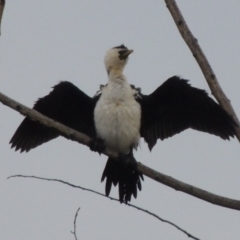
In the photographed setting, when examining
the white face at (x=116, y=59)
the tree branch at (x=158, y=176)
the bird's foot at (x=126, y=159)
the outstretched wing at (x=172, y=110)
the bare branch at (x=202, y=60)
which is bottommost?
the tree branch at (x=158, y=176)

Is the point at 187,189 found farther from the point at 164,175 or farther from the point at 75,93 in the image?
the point at 75,93

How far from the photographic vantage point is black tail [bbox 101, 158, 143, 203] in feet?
15.0

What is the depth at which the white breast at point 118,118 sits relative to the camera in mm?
4609

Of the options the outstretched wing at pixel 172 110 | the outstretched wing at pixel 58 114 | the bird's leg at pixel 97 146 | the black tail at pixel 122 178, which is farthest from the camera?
the outstretched wing at pixel 58 114

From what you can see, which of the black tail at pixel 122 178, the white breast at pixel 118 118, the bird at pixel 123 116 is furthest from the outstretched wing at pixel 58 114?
the black tail at pixel 122 178

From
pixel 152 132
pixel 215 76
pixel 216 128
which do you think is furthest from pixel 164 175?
pixel 152 132

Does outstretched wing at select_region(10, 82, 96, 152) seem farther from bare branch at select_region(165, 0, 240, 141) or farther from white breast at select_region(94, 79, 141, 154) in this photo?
bare branch at select_region(165, 0, 240, 141)

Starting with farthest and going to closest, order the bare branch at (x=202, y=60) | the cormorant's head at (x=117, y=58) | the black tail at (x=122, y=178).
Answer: the cormorant's head at (x=117, y=58)
the black tail at (x=122, y=178)
the bare branch at (x=202, y=60)

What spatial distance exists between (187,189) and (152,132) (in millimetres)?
1880

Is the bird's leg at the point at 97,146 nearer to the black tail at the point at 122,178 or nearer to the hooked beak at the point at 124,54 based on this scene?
the black tail at the point at 122,178

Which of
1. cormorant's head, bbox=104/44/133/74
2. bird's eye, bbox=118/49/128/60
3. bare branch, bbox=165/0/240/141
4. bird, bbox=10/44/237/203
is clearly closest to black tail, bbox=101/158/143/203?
bird, bbox=10/44/237/203

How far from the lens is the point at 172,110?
16.1 feet

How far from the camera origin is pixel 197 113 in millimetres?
4809

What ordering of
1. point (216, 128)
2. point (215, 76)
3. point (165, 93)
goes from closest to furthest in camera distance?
1. point (215, 76)
2. point (216, 128)
3. point (165, 93)
